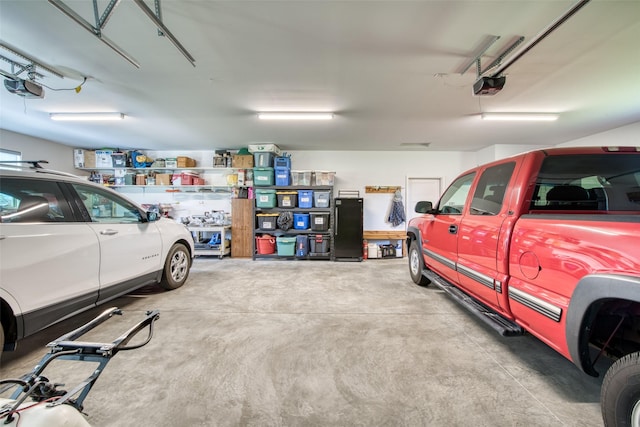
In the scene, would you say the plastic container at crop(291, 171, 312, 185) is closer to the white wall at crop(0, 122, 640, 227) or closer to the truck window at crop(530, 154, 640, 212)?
the white wall at crop(0, 122, 640, 227)

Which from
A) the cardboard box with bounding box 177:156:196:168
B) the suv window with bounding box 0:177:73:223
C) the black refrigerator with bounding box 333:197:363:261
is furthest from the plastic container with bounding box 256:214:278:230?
the suv window with bounding box 0:177:73:223

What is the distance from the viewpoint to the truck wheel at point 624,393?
1016 millimetres

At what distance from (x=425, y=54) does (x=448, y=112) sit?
1.78 meters

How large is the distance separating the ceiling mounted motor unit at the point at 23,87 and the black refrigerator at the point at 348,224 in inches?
192

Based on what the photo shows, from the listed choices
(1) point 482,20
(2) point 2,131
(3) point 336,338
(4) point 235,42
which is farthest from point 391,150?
(2) point 2,131

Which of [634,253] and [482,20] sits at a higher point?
[482,20]

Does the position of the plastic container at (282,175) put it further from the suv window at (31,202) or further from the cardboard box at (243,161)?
the suv window at (31,202)

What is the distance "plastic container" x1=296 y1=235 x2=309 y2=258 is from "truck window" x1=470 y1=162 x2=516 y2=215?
3818 millimetres

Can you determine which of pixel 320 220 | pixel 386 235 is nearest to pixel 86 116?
pixel 320 220

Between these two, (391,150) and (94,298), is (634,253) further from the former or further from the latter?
(391,150)

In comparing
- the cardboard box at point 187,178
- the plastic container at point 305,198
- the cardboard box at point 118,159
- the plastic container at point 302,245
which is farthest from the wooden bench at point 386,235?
the cardboard box at point 118,159

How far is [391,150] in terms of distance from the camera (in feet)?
20.9

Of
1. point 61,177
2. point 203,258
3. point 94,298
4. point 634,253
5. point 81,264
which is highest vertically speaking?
point 61,177

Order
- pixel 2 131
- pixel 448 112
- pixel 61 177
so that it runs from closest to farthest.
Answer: pixel 61 177, pixel 448 112, pixel 2 131
